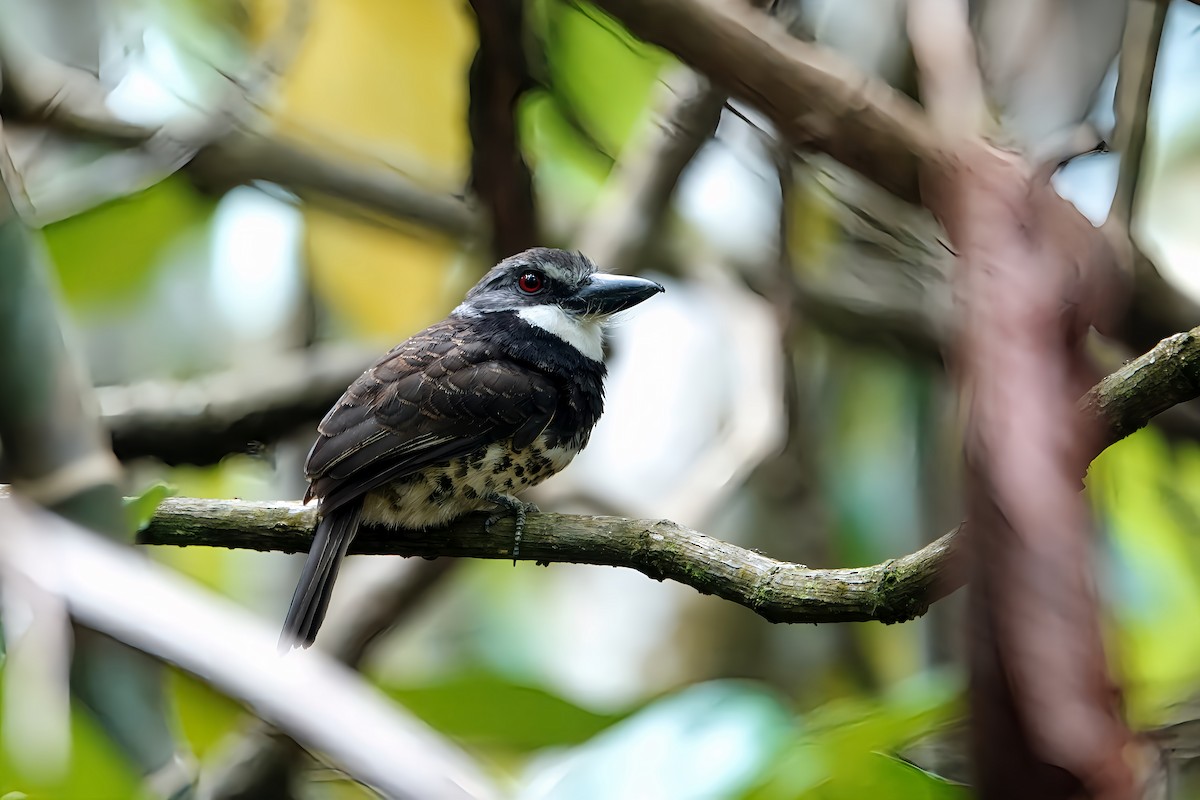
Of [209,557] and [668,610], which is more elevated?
[668,610]

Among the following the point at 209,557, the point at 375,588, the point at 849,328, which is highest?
the point at 849,328

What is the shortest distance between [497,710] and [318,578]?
0.38 metres

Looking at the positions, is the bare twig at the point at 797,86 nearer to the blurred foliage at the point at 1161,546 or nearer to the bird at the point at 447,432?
the bird at the point at 447,432

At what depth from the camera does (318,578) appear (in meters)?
1.99

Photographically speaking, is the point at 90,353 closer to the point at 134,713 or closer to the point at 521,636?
the point at 521,636

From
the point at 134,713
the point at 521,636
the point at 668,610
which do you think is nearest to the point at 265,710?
the point at 134,713

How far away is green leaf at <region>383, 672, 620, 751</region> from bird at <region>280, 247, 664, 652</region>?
8.3 inches

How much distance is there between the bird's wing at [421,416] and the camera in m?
2.10

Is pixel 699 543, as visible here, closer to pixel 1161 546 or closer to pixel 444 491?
pixel 444 491

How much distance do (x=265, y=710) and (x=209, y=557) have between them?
279 cm

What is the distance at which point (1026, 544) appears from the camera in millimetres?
466

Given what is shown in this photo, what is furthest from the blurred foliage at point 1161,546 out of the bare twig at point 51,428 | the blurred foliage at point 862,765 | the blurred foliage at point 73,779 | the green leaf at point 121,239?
the green leaf at point 121,239

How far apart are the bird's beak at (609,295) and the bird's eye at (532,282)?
84 millimetres

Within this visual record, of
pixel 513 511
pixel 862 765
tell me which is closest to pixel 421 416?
pixel 513 511
